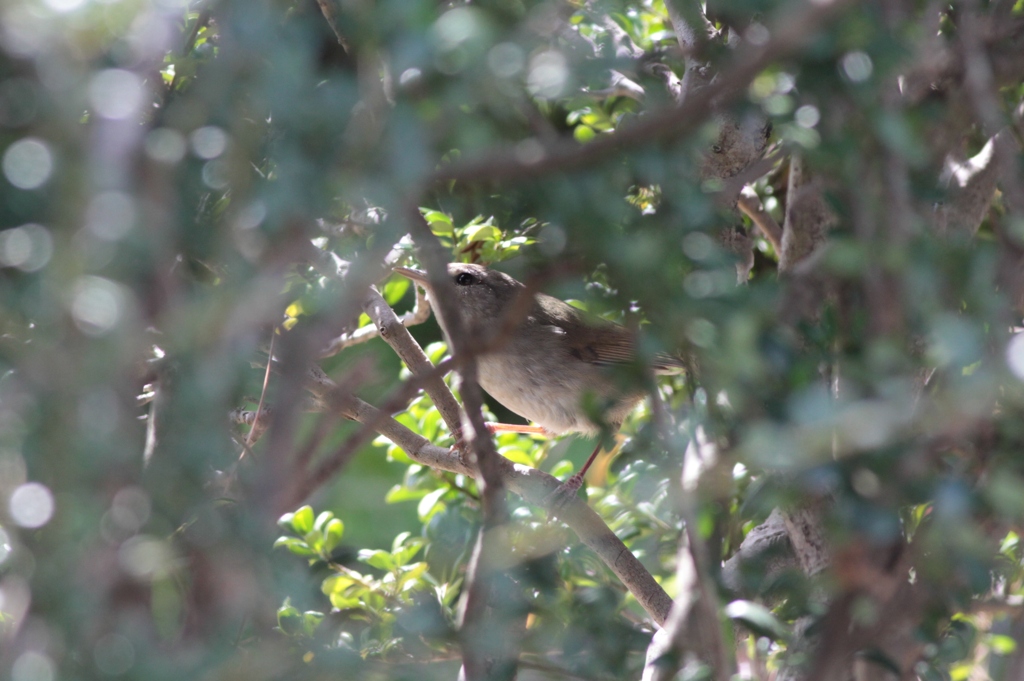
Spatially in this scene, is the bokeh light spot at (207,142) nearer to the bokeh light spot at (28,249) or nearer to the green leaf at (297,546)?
the bokeh light spot at (28,249)

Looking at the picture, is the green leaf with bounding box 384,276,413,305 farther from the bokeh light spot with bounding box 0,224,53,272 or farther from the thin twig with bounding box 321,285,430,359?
the bokeh light spot with bounding box 0,224,53,272

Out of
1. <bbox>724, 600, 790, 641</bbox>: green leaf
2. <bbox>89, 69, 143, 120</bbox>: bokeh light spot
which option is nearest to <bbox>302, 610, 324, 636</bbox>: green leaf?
<bbox>724, 600, 790, 641</bbox>: green leaf

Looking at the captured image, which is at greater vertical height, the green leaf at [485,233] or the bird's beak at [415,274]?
the green leaf at [485,233]

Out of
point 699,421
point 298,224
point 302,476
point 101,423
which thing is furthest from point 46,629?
point 699,421

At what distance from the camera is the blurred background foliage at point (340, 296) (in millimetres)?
1015

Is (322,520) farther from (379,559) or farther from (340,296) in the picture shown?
(340,296)

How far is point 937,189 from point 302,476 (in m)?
1.13

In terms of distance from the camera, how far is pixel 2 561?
4.30ft

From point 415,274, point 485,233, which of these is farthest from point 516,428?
point 485,233

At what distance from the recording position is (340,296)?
1216mm

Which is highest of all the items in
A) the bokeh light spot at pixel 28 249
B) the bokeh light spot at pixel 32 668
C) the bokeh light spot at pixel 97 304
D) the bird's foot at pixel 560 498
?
the bokeh light spot at pixel 28 249

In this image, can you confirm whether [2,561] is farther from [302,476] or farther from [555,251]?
[555,251]

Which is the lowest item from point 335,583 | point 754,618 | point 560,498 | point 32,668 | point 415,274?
point 335,583

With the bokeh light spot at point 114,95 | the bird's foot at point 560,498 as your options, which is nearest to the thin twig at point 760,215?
the bird's foot at point 560,498
